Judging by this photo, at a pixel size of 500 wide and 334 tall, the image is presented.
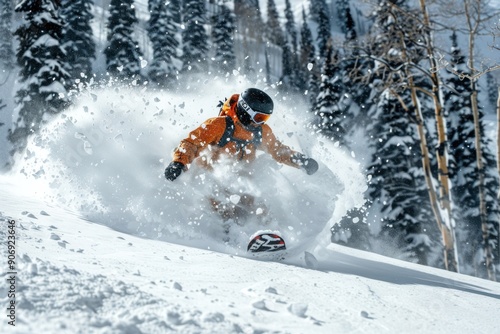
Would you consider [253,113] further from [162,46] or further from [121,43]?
[162,46]

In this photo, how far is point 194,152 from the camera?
528 cm

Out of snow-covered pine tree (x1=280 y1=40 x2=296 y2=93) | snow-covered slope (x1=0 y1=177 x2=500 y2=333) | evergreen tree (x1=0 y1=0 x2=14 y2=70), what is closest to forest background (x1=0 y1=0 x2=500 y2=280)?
snow-covered slope (x1=0 y1=177 x2=500 y2=333)

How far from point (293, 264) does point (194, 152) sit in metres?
2.00

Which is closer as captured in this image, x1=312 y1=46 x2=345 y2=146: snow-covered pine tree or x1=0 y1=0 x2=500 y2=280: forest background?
x1=0 y1=0 x2=500 y2=280: forest background

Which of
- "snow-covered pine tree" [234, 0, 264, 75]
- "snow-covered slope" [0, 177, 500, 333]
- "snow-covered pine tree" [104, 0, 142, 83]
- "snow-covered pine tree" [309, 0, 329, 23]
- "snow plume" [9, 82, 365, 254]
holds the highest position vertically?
"snow-covered pine tree" [309, 0, 329, 23]

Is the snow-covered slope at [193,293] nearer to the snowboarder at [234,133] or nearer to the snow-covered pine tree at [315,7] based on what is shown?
the snowboarder at [234,133]

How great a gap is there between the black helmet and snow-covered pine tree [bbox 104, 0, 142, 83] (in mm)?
23129

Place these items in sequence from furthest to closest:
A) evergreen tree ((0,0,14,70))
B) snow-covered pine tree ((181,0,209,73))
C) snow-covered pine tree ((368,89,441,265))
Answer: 1. evergreen tree ((0,0,14,70))
2. snow-covered pine tree ((181,0,209,73))
3. snow-covered pine tree ((368,89,441,265))

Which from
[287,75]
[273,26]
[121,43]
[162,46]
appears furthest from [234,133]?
[273,26]

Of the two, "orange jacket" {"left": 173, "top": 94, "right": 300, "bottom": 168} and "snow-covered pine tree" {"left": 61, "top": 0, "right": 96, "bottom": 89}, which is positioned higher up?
"snow-covered pine tree" {"left": 61, "top": 0, "right": 96, "bottom": 89}

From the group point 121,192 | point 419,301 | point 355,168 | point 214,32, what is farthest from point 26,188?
point 214,32

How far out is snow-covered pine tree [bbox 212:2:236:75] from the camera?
36156 millimetres

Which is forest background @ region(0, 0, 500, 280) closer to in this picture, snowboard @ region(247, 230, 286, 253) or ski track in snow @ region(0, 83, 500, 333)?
ski track in snow @ region(0, 83, 500, 333)

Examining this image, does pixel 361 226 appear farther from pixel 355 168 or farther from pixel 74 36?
pixel 74 36
